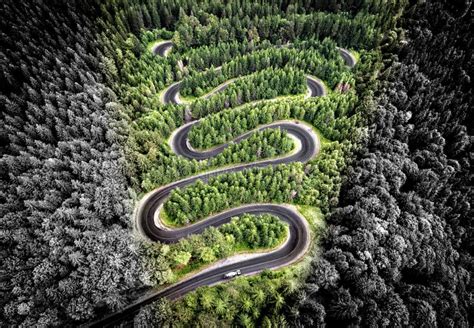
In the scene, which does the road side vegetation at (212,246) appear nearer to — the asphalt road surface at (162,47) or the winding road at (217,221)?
the winding road at (217,221)

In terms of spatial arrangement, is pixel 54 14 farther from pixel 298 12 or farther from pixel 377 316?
pixel 377 316

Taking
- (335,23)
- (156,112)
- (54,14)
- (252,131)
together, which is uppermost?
(54,14)

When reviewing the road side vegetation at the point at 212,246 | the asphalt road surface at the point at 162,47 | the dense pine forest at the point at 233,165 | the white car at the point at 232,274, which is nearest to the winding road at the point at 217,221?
the dense pine forest at the point at 233,165

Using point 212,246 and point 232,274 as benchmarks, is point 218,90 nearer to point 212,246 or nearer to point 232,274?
point 212,246

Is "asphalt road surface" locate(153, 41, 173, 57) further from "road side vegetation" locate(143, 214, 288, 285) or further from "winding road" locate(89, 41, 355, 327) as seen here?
"road side vegetation" locate(143, 214, 288, 285)

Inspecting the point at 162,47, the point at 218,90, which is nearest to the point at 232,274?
the point at 218,90

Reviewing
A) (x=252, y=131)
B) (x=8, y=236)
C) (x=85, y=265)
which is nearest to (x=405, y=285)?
(x=252, y=131)

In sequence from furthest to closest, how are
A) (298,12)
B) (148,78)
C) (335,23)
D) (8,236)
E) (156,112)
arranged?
(298,12), (335,23), (148,78), (156,112), (8,236)
